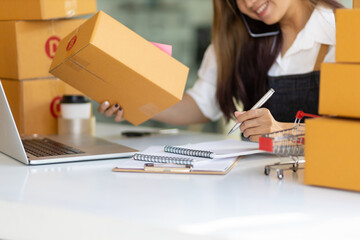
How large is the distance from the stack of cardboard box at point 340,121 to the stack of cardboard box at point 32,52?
3.29 ft

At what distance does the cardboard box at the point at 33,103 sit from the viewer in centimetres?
167

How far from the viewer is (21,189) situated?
961 millimetres

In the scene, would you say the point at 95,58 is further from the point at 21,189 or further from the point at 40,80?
the point at 40,80

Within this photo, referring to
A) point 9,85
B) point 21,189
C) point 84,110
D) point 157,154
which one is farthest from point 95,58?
point 9,85

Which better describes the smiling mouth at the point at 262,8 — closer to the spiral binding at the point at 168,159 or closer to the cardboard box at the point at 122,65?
the cardboard box at the point at 122,65

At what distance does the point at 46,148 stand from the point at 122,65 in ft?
1.09

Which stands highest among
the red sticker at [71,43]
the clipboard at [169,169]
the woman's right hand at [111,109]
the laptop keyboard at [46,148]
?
the red sticker at [71,43]

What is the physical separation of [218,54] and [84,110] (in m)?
0.54

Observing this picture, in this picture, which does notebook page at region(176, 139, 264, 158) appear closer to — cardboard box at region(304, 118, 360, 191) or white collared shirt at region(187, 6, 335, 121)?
cardboard box at region(304, 118, 360, 191)

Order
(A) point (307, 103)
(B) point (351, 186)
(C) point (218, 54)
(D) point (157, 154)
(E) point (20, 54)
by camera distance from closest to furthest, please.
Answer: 1. (B) point (351, 186)
2. (D) point (157, 154)
3. (E) point (20, 54)
4. (A) point (307, 103)
5. (C) point (218, 54)

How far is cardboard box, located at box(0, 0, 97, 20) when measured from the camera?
1.61 meters

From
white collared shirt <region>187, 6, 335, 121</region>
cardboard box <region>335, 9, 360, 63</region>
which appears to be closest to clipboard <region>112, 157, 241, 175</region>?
cardboard box <region>335, 9, 360, 63</region>

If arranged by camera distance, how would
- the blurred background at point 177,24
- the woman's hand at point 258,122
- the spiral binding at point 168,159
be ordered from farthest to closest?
the blurred background at point 177,24
the woman's hand at point 258,122
the spiral binding at point 168,159

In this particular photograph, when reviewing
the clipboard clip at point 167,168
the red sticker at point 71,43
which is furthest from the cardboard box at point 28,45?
the clipboard clip at point 167,168
